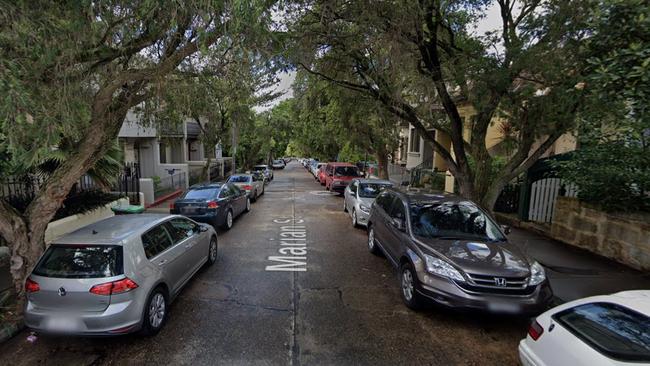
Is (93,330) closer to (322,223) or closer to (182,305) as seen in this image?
(182,305)

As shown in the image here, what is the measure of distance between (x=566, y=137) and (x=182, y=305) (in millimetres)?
13431

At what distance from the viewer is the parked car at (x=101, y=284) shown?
145 inches

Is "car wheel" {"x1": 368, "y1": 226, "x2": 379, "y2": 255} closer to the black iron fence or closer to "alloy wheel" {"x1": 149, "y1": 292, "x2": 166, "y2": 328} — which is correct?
"alloy wheel" {"x1": 149, "y1": 292, "x2": 166, "y2": 328}

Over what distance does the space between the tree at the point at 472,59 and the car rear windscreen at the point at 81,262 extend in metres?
5.09

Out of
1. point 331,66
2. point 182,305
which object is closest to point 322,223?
point 331,66

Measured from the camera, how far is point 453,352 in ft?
13.0

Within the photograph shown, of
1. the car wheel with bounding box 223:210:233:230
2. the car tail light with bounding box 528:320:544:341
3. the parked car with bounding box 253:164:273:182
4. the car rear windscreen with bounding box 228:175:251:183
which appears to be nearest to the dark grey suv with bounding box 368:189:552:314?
the car tail light with bounding box 528:320:544:341

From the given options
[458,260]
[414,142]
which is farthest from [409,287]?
[414,142]

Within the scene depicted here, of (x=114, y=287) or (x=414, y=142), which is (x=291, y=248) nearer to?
(x=114, y=287)

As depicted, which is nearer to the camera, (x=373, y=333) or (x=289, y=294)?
(x=373, y=333)

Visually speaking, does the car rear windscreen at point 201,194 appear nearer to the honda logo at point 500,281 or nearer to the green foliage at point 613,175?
the honda logo at point 500,281

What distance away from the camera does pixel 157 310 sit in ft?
14.2

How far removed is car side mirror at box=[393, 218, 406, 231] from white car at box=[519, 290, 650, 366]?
2.57 meters

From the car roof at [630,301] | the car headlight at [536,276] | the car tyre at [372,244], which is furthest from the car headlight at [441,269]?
the car tyre at [372,244]
